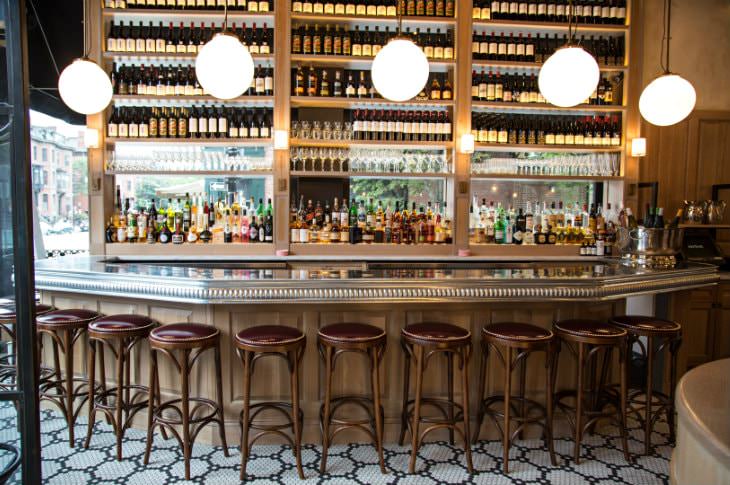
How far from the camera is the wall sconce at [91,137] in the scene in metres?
5.04

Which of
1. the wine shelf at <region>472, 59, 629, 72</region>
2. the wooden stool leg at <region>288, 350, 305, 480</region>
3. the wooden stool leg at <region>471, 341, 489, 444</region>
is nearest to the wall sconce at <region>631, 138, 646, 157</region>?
the wine shelf at <region>472, 59, 629, 72</region>

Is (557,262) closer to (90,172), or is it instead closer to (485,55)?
(485,55)

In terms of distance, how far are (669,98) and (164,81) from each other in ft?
14.7

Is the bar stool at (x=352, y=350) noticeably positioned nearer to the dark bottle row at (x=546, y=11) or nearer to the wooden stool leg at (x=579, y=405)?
the wooden stool leg at (x=579, y=405)

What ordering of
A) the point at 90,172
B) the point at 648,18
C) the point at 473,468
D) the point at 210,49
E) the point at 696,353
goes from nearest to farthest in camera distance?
1. the point at 473,468
2. the point at 210,49
3. the point at 696,353
4. the point at 90,172
5. the point at 648,18

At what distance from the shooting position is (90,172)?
5188 millimetres

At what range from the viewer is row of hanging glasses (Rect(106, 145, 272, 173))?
17.3ft

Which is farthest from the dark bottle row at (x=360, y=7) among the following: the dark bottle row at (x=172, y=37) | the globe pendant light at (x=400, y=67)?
the globe pendant light at (x=400, y=67)

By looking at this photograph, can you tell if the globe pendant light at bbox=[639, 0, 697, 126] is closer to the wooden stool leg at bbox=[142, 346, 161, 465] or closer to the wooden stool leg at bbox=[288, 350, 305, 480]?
the wooden stool leg at bbox=[288, 350, 305, 480]

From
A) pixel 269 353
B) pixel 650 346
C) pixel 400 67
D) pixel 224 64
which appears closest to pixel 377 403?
pixel 269 353

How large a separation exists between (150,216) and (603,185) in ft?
15.7

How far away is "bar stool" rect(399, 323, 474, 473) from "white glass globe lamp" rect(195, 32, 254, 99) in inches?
74.1

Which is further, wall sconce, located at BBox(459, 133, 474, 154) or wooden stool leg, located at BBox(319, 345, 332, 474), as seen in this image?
wall sconce, located at BBox(459, 133, 474, 154)

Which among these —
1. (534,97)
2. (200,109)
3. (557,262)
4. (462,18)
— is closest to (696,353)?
(557,262)
